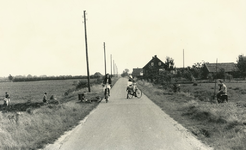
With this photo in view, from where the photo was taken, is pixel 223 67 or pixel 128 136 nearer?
pixel 128 136

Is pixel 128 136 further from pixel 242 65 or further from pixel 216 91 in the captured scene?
pixel 242 65

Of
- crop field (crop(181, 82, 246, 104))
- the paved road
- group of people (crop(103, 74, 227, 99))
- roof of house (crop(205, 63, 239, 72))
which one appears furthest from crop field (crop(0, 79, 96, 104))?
roof of house (crop(205, 63, 239, 72))

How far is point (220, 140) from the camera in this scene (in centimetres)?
598

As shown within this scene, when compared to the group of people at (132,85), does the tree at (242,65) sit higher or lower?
higher

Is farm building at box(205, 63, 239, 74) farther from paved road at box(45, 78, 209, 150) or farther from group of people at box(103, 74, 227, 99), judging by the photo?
paved road at box(45, 78, 209, 150)

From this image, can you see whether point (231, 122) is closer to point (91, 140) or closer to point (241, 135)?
point (241, 135)

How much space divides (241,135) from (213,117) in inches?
94.0

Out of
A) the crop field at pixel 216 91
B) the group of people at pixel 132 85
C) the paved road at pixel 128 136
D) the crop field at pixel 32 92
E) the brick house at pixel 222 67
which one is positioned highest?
the brick house at pixel 222 67

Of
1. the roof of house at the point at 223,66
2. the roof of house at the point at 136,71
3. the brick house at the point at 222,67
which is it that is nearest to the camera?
the brick house at the point at 222,67

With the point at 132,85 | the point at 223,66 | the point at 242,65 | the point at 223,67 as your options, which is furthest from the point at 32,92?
the point at 223,66

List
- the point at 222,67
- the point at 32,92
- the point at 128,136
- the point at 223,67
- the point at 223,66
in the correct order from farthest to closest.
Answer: the point at 223,66 < the point at 223,67 < the point at 222,67 < the point at 32,92 < the point at 128,136

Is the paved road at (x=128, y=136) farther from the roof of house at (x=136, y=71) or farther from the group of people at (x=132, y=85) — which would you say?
the roof of house at (x=136, y=71)

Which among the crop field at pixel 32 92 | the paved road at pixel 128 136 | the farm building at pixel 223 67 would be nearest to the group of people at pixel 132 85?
the paved road at pixel 128 136

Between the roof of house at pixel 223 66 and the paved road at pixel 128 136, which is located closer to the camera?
the paved road at pixel 128 136
